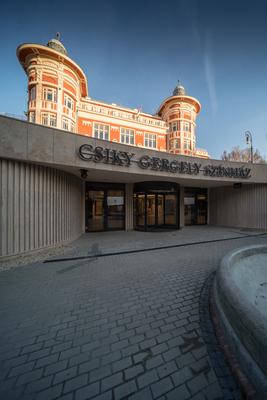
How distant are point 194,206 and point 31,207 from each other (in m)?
12.2

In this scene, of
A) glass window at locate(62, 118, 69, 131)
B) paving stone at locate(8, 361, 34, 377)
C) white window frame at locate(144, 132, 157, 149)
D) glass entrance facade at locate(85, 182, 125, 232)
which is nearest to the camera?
paving stone at locate(8, 361, 34, 377)

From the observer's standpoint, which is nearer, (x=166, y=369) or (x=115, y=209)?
(x=166, y=369)

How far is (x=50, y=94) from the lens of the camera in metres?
23.4

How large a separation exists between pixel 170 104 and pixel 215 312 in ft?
133

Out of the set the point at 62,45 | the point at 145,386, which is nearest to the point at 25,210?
the point at 145,386

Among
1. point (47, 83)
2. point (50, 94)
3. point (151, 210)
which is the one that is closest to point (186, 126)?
point (50, 94)

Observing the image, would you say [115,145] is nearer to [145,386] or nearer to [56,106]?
[145,386]

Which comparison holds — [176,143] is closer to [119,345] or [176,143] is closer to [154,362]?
[119,345]

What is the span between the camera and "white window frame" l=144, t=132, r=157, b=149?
1179 inches

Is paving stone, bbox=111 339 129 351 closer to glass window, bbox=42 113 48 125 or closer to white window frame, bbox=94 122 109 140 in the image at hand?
glass window, bbox=42 113 48 125

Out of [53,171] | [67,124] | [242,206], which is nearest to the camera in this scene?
[53,171]

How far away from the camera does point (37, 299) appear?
3.32 m

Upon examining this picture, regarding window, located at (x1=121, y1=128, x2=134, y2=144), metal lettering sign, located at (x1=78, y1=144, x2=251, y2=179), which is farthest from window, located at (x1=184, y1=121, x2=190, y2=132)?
metal lettering sign, located at (x1=78, y1=144, x2=251, y2=179)

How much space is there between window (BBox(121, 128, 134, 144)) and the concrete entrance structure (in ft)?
64.5
